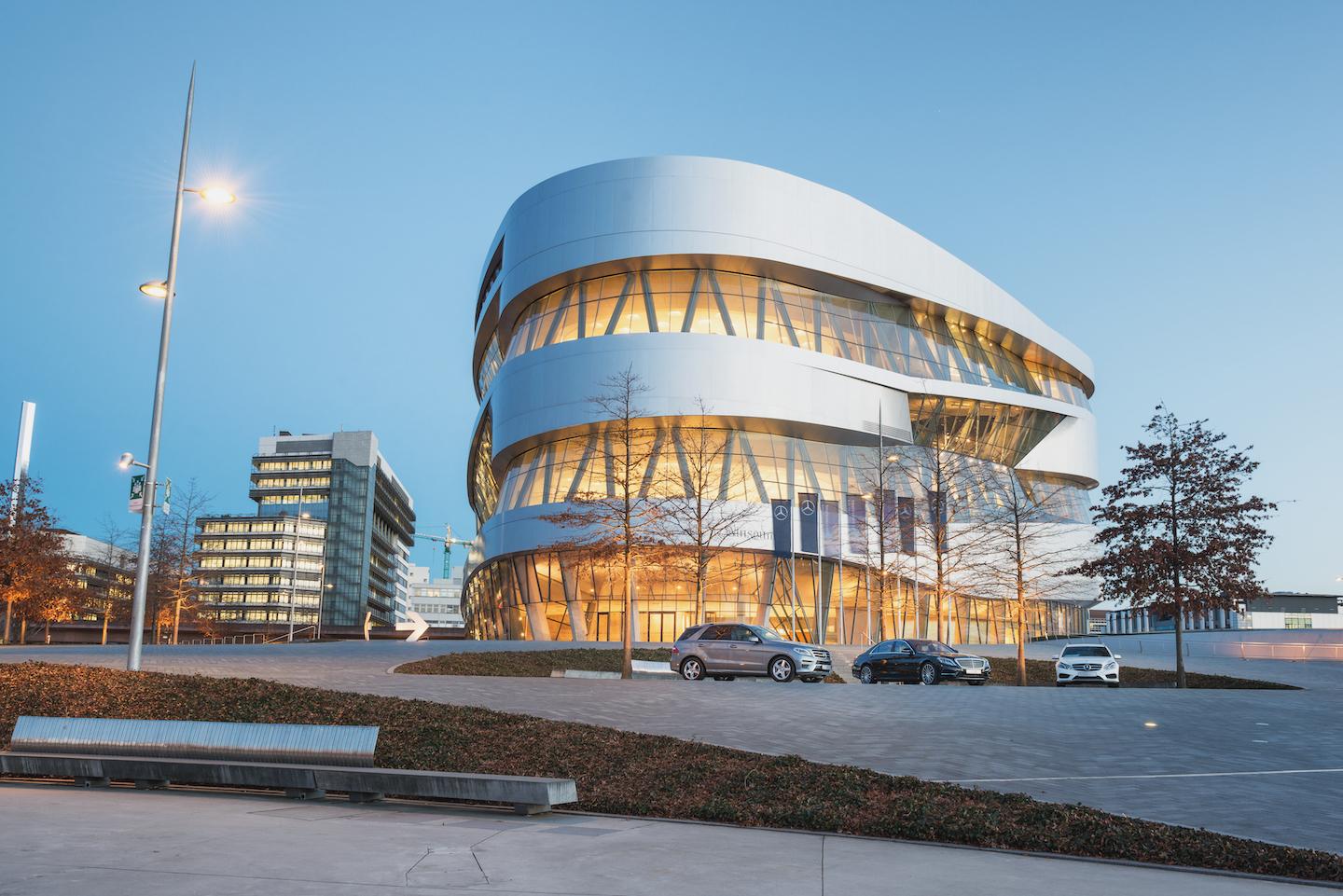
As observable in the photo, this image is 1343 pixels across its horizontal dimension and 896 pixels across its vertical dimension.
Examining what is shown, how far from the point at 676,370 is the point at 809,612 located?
1393cm

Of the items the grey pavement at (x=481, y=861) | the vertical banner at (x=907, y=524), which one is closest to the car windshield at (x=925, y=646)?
the vertical banner at (x=907, y=524)

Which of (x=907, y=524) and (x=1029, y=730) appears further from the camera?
(x=907, y=524)

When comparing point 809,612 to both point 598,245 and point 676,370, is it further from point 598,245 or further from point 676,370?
point 598,245

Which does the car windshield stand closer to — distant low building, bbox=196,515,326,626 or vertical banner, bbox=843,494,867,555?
vertical banner, bbox=843,494,867,555

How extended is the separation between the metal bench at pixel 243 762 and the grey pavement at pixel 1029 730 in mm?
4677

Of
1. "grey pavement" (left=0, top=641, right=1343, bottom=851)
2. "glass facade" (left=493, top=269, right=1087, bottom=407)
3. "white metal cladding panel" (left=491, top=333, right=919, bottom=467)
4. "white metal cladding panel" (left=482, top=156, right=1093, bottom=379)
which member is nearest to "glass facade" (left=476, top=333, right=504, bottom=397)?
"glass facade" (left=493, top=269, right=1087, bottom=407)

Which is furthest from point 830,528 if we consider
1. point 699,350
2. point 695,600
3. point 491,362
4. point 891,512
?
point 491,362

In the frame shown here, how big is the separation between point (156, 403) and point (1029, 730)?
1506 cm

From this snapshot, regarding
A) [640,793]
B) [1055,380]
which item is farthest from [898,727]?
[1055,380]

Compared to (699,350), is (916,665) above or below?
below

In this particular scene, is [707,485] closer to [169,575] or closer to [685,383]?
[685,383]

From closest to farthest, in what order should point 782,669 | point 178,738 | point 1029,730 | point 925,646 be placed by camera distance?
point 178,738 < point 1029,730 < point 782,669 < point 925,646

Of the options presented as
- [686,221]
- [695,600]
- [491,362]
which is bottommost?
[695,600]

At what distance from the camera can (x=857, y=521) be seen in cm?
4594
